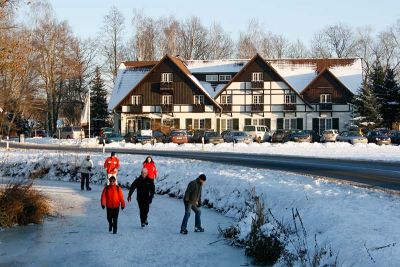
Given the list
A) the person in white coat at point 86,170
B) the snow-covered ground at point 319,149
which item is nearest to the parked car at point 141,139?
the snow-covered ground at point 319,149

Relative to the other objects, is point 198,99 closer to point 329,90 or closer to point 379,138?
point 329,90

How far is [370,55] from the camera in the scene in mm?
92688

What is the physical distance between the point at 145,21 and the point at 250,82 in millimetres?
A: 21218

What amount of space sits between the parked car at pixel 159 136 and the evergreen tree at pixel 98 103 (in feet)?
58.1

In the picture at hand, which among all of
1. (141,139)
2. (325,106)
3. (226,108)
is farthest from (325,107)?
(141,139)

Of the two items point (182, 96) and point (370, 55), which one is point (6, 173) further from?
point (370, 55)

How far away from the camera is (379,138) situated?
1961 inches

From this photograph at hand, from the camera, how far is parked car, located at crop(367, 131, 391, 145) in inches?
1945

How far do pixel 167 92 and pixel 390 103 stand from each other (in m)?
25.6

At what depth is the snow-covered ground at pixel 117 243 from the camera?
42.2ft

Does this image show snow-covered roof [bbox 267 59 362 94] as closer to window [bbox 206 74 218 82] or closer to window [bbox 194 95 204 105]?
window [bbox 206 74 218 82]

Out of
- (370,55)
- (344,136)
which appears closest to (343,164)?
(344,136)

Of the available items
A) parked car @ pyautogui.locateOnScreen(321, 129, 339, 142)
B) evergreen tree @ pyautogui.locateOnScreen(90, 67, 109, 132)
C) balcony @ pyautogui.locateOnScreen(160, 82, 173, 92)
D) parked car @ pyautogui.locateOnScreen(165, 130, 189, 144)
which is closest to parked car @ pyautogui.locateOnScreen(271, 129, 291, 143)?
parked car @ pyautogui.locateOnScreen(321, 129, 339, 142)

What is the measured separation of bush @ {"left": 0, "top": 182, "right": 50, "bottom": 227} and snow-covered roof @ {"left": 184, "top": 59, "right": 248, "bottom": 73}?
53.5m
